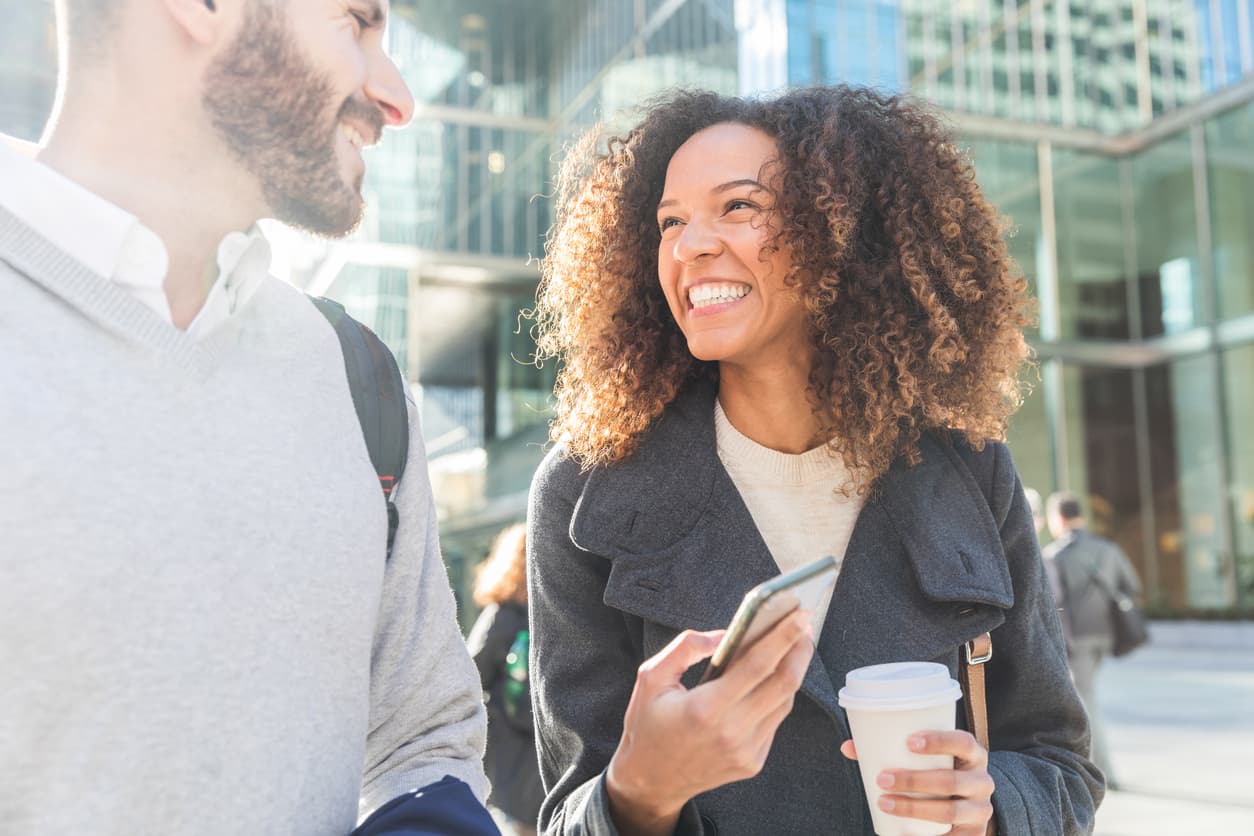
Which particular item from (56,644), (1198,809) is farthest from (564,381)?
(1198,809)

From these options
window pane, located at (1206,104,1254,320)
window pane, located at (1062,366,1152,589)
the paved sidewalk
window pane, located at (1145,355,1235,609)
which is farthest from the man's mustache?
window pane, located at (1062,366,1152,589)

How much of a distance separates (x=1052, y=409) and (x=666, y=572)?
20846 millimetres

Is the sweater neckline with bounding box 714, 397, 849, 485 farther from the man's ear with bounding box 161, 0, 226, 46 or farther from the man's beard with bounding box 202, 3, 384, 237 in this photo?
the man's ear with bounding box 161, 0, 226, 46

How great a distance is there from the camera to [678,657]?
1.45 m

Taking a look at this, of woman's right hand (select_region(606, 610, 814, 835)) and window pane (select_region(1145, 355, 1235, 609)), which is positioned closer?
woman's right hand (select_region(606, 610, 814, 835))

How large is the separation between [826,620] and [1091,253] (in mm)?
21601

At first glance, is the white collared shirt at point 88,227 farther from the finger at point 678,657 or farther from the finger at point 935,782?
the finger at point 935,782

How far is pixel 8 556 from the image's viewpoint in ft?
3.77

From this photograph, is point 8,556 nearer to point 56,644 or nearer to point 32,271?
point 56,644

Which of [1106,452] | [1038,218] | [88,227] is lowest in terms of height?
[88,227]

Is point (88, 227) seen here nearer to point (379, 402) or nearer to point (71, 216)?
point (71, 216)

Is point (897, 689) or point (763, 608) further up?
point (763, 608)

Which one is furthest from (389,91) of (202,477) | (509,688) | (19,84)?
(19,84)

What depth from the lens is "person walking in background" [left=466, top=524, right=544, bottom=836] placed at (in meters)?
4.92
